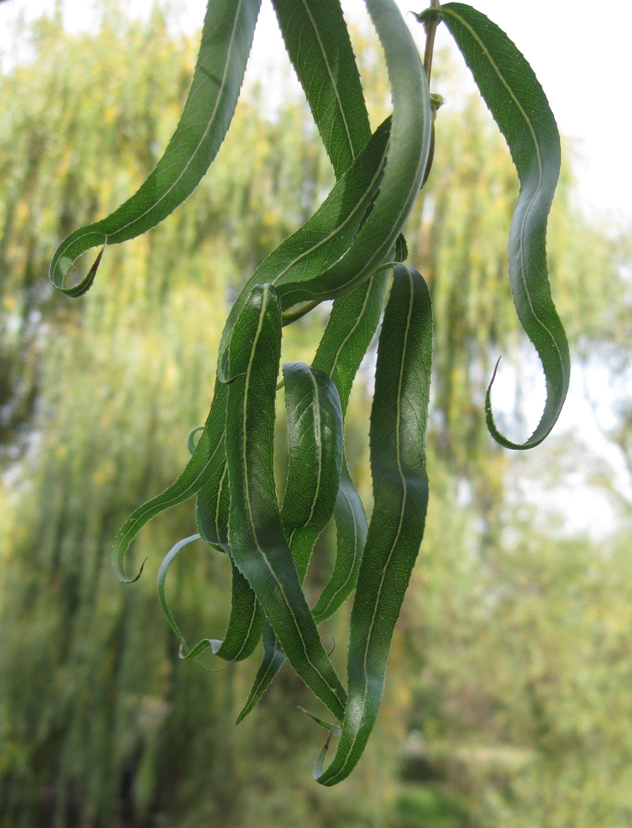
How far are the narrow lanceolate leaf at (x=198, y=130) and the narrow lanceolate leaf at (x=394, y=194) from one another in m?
0.09

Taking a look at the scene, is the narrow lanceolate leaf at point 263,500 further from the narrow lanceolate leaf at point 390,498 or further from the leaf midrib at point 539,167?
the leaf midrib at point 539,167

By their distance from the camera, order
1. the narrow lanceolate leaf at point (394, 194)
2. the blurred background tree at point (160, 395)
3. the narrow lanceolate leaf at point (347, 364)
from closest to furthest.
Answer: the narrow lanceolate leaf at point (394, 194), the narrow lanceolate leaf at point (347, 364), the blurred background tree at point (160, 395)

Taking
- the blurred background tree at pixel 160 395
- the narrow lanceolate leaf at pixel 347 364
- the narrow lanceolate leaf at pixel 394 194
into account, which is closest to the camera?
the narrow lanceolate leaf at pixel 394 194

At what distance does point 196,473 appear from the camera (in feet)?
1.09

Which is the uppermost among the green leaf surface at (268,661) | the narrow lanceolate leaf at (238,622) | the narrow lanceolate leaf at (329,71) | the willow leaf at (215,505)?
the narrow lanceolate leaf at (329,71)

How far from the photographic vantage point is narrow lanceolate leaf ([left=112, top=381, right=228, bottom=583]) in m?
0.33

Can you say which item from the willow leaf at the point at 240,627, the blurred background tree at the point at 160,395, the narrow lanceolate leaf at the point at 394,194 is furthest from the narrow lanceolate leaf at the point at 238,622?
the blurred background tree at the point at 160,395

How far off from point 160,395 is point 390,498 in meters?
2.40

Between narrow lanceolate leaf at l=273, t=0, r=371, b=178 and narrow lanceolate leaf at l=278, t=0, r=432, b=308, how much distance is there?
0.09 metres

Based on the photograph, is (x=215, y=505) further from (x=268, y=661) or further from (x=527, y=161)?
(x=527, y=161)

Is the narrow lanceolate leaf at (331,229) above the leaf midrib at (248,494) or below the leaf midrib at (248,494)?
above

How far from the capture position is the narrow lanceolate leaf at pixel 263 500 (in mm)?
268

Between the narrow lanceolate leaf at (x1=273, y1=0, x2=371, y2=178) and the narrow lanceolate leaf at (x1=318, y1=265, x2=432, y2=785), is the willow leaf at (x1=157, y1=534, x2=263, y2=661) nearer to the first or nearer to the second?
the narrow lanceolate leaf at (x1=318, y1=265, x2=432, y2=785)

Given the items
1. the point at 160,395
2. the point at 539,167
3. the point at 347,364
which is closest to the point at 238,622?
the point at 347,364
